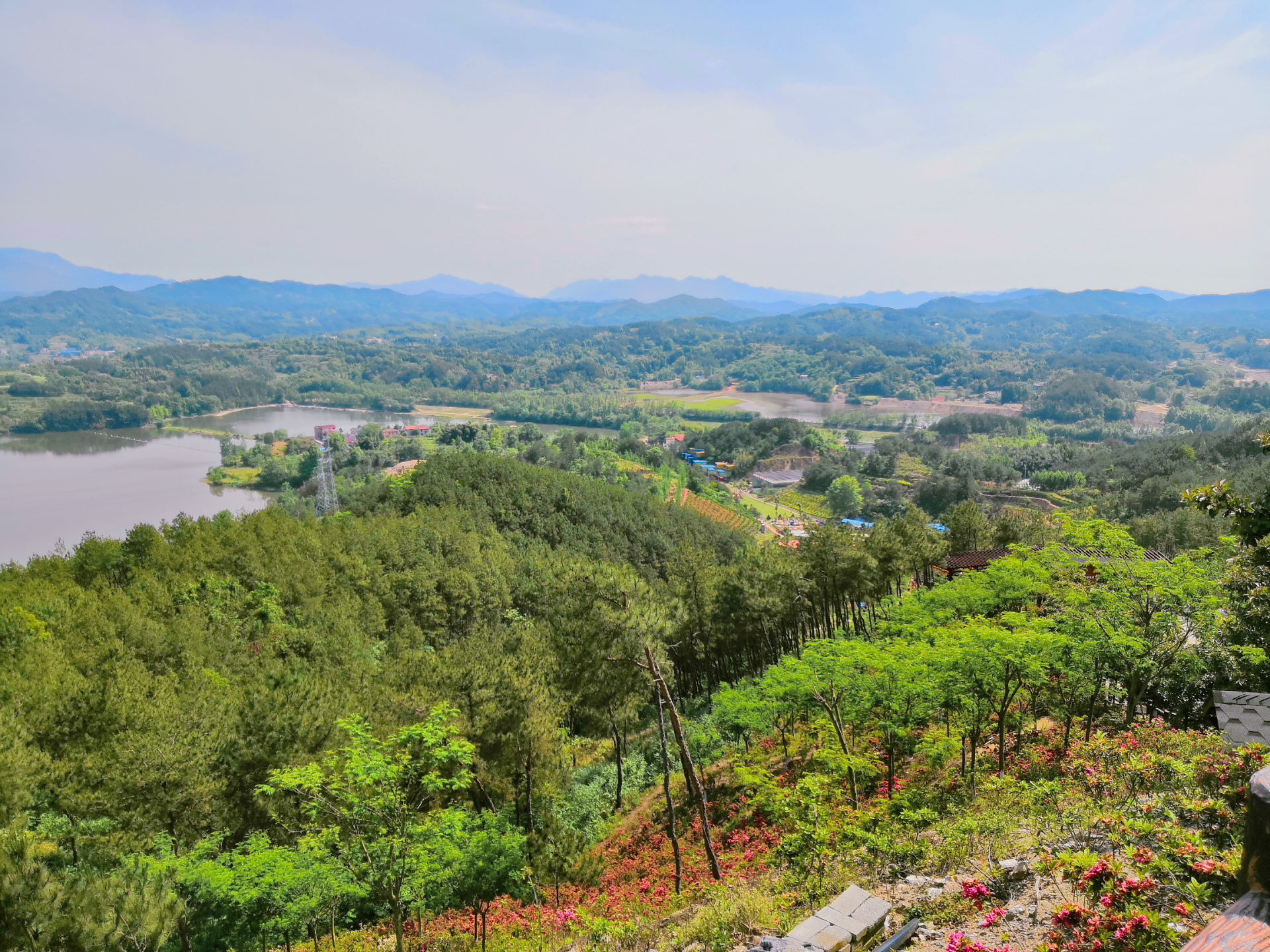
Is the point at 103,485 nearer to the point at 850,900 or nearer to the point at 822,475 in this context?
the point at 822,475

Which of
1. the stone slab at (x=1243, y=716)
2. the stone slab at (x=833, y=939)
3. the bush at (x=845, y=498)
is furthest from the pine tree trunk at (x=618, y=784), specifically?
the bush at (x=845, y=498)

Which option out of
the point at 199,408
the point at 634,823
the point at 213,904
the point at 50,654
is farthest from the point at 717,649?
the point at 199,408

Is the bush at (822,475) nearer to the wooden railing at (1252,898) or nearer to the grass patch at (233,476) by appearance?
the grass patch at (233,476)

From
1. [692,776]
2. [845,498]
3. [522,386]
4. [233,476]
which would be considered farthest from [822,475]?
[522,386]

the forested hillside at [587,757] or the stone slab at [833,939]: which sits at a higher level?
the stone slab at [833,939]

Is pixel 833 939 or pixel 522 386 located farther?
pixel 522 386

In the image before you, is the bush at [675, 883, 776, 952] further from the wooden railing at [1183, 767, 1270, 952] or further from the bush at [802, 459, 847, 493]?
the bush at [802, 459, 847, 493]

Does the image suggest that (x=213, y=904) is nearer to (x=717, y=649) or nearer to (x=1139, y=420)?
(x=717, y=649)

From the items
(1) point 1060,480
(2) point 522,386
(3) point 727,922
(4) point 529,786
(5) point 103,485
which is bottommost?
(1) point 1060,480

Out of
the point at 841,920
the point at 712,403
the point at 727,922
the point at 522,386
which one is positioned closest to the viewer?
the point at 841,920
